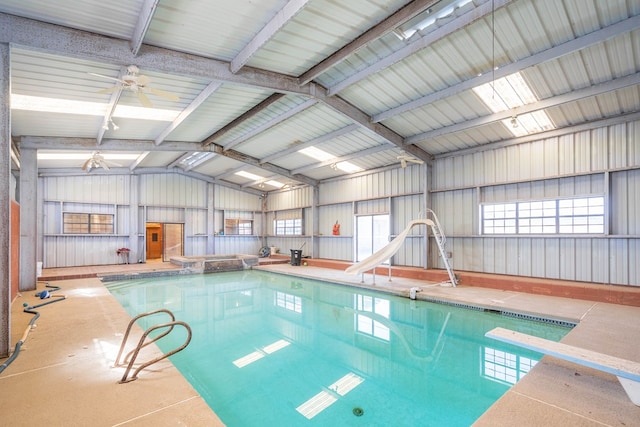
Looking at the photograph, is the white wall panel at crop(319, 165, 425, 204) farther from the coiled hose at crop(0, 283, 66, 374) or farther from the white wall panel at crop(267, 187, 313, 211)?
the coiled hose at crop(0, 283, 66, 374)

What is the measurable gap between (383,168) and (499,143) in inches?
133

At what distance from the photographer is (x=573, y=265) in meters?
6.19

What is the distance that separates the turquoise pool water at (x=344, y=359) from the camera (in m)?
2.65

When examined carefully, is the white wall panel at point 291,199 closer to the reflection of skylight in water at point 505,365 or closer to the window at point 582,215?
the window at point 582,215

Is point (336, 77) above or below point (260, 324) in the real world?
above

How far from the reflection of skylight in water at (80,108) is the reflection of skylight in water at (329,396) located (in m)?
5.97

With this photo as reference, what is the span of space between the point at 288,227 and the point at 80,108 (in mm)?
9264

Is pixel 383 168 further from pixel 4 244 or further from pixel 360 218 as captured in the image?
pixel 4 244

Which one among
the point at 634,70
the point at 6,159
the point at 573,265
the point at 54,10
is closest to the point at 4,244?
the point at 6,159

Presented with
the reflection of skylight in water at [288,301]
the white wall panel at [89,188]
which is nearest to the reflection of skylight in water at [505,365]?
the reflection of skylight in water at [288,301]

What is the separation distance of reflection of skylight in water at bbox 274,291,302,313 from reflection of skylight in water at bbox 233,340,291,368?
1766 mm

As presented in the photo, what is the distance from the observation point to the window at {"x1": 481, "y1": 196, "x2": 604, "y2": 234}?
6.03 meters

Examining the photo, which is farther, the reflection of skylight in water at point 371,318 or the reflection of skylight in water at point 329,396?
the reflection of skylight in water at point 371,318

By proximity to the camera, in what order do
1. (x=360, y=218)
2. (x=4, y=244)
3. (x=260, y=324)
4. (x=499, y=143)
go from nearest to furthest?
(x=4, y=244), (x=260, y=324), (x=499, y=143), (x=360, y=218)
